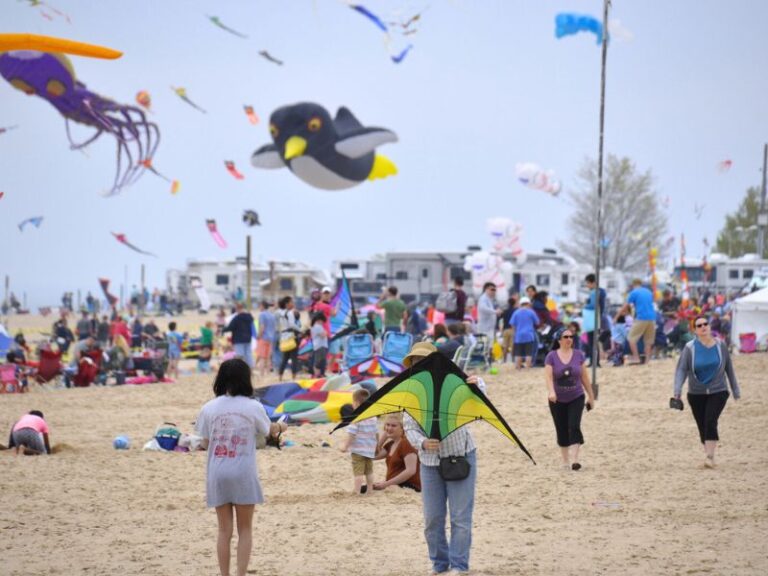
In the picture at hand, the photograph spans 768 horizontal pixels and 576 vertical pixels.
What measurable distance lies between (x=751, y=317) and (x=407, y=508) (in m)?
15.7

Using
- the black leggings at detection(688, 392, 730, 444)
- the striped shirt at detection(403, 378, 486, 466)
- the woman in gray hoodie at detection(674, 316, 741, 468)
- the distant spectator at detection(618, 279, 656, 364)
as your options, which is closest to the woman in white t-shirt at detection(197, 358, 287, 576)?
the striped shirt at detection(403, 378, 486, 466)

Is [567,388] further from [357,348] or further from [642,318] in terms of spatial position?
[642,318]

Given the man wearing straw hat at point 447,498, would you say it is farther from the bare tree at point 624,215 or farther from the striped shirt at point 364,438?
the bare tree at point 624,215

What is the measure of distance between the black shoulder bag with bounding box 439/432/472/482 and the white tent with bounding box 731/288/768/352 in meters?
17.8

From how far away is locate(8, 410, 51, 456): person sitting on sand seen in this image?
12.7 m

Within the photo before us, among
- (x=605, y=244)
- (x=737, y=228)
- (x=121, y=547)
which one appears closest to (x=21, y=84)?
(x=121, y=547)

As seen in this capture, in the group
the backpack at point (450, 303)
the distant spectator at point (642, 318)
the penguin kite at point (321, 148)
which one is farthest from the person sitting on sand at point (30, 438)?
the penguin kite at point (321, 148)

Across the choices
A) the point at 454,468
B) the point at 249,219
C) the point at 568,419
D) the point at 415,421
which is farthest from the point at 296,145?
the point at 454,468

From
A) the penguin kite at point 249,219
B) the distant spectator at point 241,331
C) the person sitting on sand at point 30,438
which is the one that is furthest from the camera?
the penguin kite at point 249,219

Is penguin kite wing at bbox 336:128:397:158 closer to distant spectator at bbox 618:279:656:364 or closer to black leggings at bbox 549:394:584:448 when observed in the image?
distant spectator at bbox 618:279:656:364

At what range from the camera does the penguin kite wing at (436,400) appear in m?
6.91

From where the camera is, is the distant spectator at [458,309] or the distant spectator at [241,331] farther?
the distant spectator at [458,309]

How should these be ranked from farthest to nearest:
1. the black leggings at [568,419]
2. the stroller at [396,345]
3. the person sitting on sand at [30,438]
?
1. the stroller at [396,345]
2. the person sitting on sand at [30,438]
3. the black leggings at [568,419]

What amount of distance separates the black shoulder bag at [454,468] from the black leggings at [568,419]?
14.9ft
